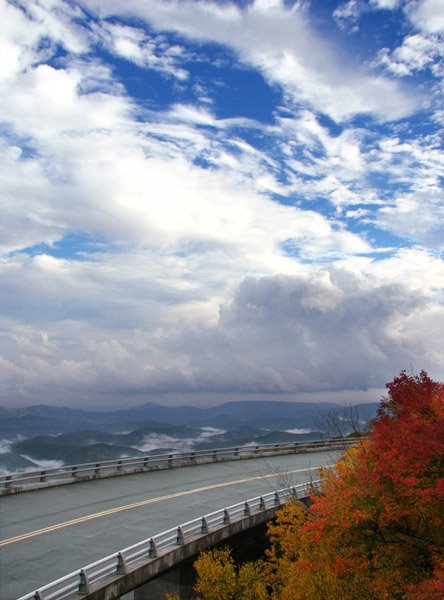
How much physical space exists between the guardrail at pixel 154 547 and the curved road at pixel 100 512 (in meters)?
0.62

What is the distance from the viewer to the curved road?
19.6 meters

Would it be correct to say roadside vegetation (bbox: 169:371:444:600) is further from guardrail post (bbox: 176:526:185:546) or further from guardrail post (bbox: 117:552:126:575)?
guardrail post (bbox: 117:552:126:575)

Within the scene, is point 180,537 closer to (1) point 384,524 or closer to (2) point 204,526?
(2) point 204,526

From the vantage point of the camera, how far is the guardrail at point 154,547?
16.8m

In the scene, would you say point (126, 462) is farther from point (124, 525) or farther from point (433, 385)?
point (433, 385)

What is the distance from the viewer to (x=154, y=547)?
2069cm

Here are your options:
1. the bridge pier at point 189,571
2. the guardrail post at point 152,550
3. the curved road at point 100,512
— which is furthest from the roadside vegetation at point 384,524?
the guardrail post at point 152,550

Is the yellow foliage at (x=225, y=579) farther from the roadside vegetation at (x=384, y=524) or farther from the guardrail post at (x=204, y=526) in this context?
the guardrail post at (x=204, y=526)

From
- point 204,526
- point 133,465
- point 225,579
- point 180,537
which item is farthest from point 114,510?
point 133,465

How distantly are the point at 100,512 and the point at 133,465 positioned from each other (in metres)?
13.6

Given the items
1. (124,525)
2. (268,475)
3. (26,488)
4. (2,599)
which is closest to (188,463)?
(268,475)

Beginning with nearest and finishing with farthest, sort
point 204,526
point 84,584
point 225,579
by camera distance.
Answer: point 84,584 < point 204,526 < point 225,579

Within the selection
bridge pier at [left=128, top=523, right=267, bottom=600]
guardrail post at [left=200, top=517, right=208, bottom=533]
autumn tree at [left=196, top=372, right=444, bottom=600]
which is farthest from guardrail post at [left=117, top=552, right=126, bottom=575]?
autumn tree at [left=196, top=372, right=444, bottom=600]

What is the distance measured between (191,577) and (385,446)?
36.7 feet
